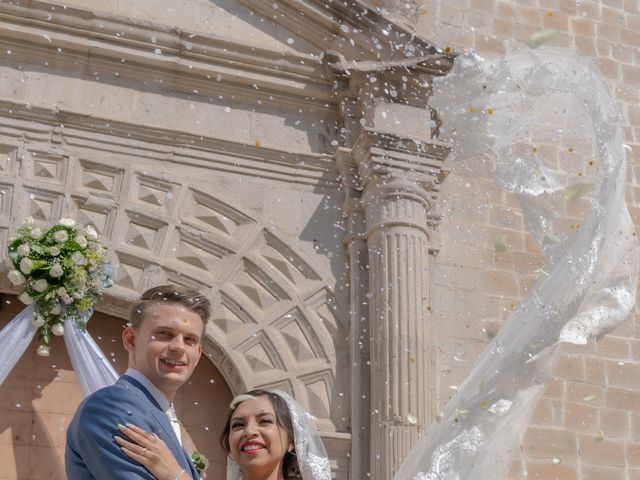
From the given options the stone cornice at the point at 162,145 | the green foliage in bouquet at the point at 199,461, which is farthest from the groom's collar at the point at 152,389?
the stone cornice at the point at 162,145

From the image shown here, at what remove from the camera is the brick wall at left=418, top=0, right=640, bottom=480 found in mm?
8008

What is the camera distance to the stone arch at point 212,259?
7.08 metres

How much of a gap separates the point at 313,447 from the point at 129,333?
0.92 metres

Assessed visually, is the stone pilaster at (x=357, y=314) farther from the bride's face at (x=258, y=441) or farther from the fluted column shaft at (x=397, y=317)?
the bride's face at (x=258, y=441)

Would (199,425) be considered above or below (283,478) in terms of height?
above

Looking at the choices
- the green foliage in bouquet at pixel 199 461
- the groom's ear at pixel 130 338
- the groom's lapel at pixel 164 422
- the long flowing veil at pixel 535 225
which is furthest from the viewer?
the green foliage in bouquet at pixel 199 461

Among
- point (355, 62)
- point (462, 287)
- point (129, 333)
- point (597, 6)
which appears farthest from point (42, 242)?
point (597, 6)

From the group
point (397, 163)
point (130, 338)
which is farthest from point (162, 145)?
point (130, 338)

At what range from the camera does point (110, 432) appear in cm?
297

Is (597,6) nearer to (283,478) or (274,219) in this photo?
(274,219)

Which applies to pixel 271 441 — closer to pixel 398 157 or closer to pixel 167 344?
pixel 167 344

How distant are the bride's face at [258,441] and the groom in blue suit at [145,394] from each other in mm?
619

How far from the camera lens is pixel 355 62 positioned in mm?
7852

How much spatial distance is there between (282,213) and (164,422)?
4.53 metres
